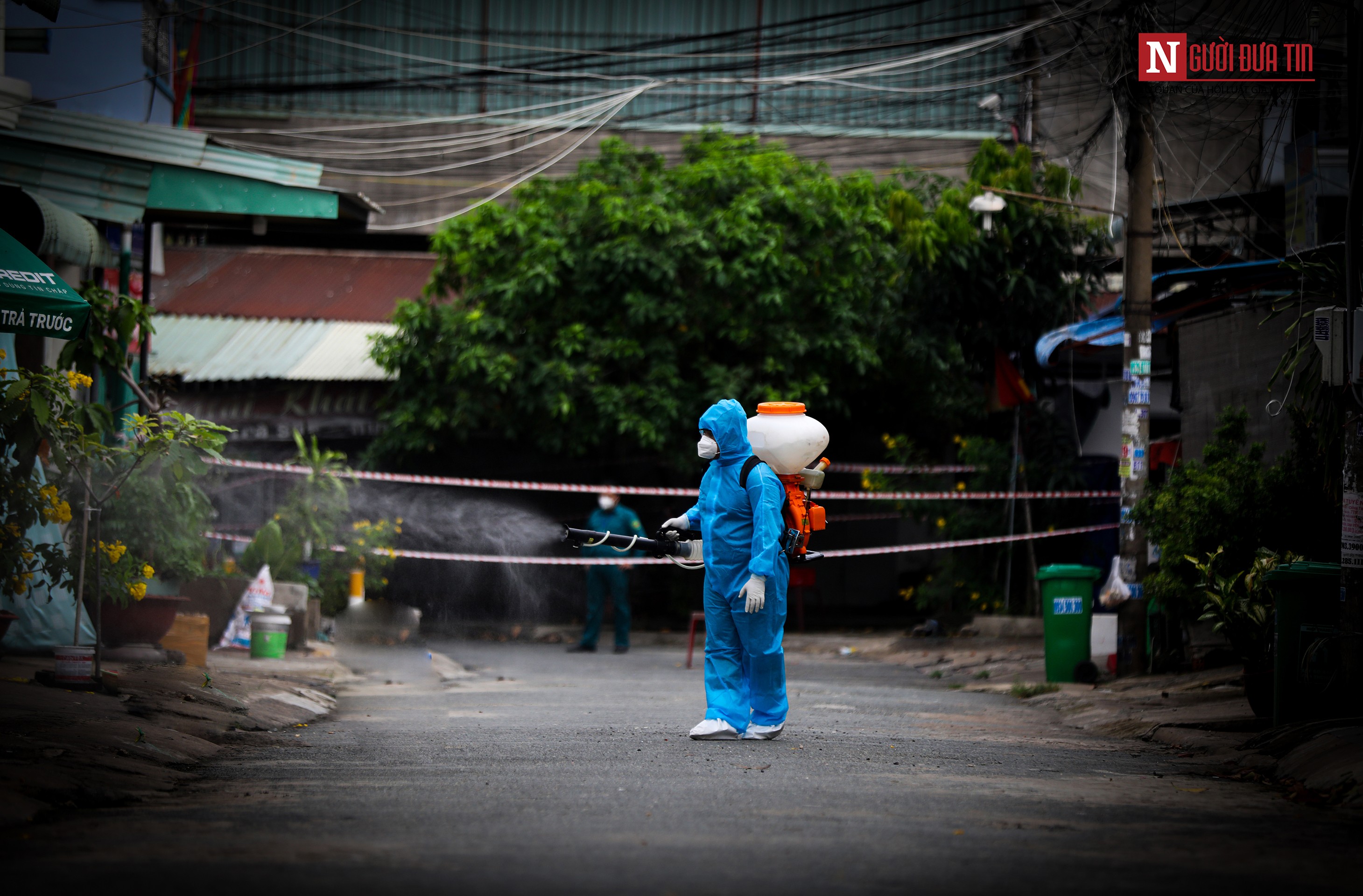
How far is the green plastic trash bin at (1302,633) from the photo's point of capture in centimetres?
752

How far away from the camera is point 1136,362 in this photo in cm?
1157

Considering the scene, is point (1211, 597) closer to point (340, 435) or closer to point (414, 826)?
point (414, 826)

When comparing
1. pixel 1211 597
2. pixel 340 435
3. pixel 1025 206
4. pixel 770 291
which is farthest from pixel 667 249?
pixel 1211 597

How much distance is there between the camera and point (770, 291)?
16812 millimetres

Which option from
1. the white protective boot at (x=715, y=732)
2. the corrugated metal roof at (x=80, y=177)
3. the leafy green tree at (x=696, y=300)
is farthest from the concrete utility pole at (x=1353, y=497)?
the corrugated metal roof at (x=80, y=177)

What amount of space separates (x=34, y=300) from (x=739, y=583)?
15.9 feet

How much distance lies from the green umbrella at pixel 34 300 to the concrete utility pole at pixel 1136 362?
840 centimetres

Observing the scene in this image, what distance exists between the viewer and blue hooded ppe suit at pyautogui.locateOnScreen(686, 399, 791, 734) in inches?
306

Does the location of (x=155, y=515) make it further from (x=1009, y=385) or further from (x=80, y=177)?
(x=1009, y=385)

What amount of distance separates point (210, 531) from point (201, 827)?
8441mm

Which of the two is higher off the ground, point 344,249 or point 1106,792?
point 344,249

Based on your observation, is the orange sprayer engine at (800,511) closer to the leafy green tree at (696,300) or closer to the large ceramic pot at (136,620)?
the large ceramic pot at (136,620)

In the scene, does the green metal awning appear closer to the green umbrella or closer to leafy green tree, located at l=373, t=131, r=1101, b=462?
the green umbrella

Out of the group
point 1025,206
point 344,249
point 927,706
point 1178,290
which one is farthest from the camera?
point 344,249
